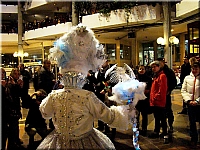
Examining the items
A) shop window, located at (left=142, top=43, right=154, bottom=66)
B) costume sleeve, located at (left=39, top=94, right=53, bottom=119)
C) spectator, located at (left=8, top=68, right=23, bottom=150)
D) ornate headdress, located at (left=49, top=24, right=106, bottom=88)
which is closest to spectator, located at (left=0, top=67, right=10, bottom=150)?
spectator, located at (left=8, top=68, right=23, bottom=150)

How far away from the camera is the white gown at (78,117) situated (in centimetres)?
200

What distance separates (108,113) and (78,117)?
219 mm

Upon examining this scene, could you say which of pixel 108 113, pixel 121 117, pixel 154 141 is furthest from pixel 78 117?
pixel 154 141

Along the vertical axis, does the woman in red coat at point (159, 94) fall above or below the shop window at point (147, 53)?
below

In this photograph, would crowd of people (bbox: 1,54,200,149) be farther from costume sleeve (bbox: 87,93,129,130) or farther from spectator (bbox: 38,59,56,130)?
costume sleeve (bbox: 87,93,129,130)

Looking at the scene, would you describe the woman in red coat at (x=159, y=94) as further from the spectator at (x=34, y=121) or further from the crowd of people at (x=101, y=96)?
the spectator at (x=34, y=121)

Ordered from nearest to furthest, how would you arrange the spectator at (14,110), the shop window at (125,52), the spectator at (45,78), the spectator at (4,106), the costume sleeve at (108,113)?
the costume sleeve at (108,113) < the spectator at (4,106) < the spectator at (14,110) < the spectator at (45,78) < the shop window at (125,52)

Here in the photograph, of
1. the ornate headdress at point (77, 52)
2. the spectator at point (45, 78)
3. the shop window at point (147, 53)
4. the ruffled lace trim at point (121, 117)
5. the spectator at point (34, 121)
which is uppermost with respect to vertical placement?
the shop window at point (147, 53)

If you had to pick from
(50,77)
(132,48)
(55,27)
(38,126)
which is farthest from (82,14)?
(38,126)

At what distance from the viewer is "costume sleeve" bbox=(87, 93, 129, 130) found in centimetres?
199

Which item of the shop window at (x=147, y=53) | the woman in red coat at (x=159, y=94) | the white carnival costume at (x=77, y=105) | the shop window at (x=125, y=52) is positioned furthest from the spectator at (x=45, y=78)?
the shop window at (x=147, y=53)

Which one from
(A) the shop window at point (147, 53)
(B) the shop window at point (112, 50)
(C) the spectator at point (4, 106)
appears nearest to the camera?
(C) the spectator at point (4, 106)

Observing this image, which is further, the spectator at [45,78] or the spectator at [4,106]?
the spectator at [45,78]

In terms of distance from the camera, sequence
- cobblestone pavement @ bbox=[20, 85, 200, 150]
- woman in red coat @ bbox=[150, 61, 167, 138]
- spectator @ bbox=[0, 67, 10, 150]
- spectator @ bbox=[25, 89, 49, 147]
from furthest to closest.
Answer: woman in red coat @ bbox=[150, 61, 167, 138] → cobblestone pavement @ bbox=[20, 85, 200, 150] → spectator @ bbox=[25, 89, 49, 147] → spectator @ bbox=[0, 67, 10, 150]
